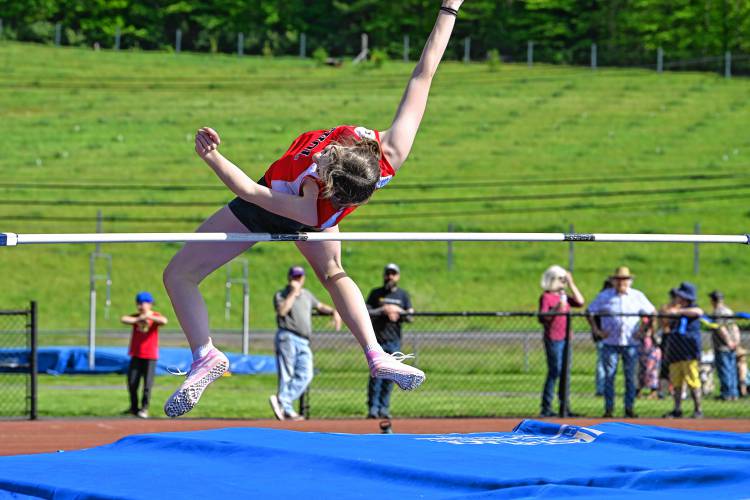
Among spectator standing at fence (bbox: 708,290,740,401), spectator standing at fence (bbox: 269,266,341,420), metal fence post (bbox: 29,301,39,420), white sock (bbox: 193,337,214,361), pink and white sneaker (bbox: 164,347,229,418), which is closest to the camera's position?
pink and white sneaker (bbox: 164,347,229,418)

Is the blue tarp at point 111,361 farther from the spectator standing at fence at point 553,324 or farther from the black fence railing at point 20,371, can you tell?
the spectator standing at fence at point 553,324

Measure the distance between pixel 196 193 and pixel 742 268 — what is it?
13.8m

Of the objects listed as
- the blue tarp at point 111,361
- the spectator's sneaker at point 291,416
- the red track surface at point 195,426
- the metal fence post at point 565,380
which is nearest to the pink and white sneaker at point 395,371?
the red track surface at point 195,426

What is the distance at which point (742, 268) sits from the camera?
26609 millimetres

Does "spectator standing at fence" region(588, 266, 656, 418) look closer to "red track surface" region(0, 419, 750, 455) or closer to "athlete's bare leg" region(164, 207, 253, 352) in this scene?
"red track surface" region(0, 419, 750, 455)

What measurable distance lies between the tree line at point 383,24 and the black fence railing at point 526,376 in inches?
1678

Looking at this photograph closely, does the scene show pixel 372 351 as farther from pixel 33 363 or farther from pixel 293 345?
pixel 33 363

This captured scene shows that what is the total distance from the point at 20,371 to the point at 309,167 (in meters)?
7.03

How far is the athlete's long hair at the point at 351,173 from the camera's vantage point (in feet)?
16.2

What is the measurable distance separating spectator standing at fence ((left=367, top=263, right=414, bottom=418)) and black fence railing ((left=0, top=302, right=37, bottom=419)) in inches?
121

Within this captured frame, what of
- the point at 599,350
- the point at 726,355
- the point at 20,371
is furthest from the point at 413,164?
the point at 20,371

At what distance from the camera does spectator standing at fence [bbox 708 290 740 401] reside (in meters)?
12.6

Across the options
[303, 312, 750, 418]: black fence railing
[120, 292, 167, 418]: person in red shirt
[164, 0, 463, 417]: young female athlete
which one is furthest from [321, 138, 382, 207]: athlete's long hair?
[120, 292, 167, 418]: person in red shirt

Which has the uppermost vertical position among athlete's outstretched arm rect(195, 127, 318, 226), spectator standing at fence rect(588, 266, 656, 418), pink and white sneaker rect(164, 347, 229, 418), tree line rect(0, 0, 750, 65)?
tree line rect(0, 0, 750, 65)
